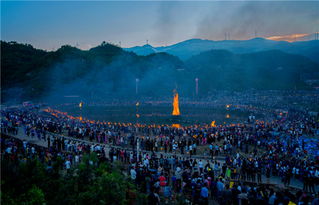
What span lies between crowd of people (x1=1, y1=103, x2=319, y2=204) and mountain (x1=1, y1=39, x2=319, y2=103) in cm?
4832


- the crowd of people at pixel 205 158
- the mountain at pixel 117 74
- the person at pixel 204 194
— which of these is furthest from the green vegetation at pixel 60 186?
the mountain at pixel 117 74

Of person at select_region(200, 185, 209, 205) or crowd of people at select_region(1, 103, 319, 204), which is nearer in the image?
person at select_region(200, 185, 209, 205)

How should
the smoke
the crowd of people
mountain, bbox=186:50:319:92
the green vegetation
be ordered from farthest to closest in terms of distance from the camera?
mountain, bbox=186:50:319:92, the smoke, the crowd of people, the green vegetation

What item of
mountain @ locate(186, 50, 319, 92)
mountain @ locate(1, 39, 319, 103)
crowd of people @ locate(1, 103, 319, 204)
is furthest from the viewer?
mountain @ locate(186, 50, 319, 92)

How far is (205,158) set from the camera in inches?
802

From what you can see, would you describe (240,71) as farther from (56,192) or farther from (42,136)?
(56,192)

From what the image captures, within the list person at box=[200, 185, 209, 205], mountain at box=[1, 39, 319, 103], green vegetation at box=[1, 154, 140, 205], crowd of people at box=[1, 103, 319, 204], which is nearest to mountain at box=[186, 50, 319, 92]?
mountain at box=[1, 39, 319, 103]

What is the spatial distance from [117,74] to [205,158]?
8063cm

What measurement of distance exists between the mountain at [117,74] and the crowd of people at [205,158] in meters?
48.3

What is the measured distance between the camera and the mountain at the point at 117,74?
254 feet

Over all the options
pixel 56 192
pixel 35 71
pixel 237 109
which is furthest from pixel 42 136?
pixel 35 71

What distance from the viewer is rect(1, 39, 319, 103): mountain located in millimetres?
77562

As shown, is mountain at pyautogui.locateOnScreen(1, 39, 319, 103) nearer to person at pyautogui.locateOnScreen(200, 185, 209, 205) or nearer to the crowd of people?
the crowd of people

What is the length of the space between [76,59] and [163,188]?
3535 inches
